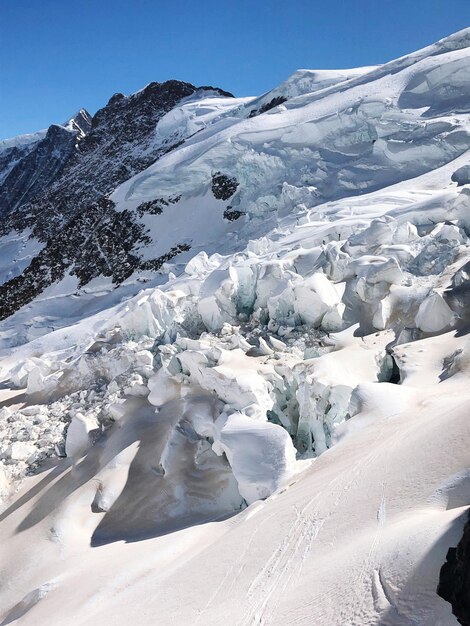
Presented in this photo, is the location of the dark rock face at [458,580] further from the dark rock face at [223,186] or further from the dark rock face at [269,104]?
the dark rock face at [269,104]

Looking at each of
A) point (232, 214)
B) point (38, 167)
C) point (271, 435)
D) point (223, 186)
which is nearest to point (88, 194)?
point (223, 186)

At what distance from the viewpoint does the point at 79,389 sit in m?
11.6

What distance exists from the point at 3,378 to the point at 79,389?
19.2ft

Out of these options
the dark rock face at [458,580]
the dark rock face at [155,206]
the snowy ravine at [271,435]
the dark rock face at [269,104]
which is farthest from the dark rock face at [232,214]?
the dark rock face at [458,580]

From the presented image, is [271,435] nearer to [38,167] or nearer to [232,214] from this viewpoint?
[232,214]

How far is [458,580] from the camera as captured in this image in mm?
2188

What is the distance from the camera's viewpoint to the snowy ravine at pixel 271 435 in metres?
3.15

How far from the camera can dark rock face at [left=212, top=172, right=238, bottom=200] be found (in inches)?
1049

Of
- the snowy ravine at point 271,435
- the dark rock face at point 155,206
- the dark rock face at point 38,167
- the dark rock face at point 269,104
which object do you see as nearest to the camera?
the snowy ravine at point 271,435

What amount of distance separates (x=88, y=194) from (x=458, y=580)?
45.6 meters

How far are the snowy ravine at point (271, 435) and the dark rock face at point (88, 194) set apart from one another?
936cm

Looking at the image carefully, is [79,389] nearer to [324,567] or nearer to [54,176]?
[324,567]

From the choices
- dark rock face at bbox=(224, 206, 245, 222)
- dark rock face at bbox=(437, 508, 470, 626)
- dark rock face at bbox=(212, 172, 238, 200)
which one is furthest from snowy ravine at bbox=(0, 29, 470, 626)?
dark rock face at bbox=(212, 172, 238, 200)

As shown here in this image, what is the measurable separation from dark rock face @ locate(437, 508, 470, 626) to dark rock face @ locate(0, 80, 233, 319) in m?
23.5
